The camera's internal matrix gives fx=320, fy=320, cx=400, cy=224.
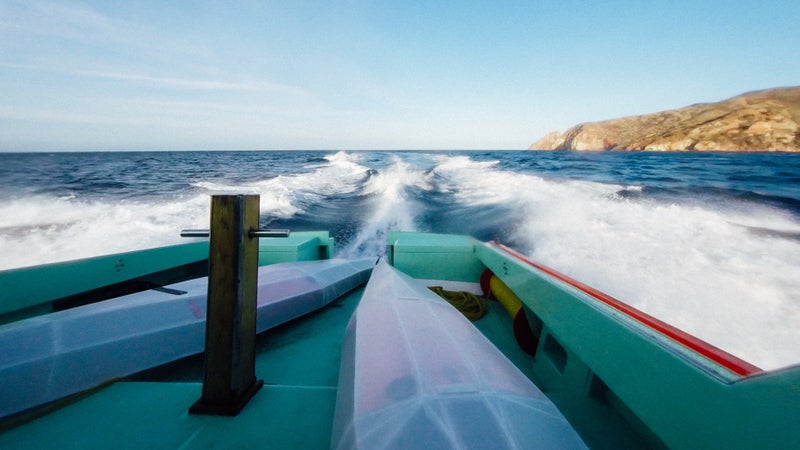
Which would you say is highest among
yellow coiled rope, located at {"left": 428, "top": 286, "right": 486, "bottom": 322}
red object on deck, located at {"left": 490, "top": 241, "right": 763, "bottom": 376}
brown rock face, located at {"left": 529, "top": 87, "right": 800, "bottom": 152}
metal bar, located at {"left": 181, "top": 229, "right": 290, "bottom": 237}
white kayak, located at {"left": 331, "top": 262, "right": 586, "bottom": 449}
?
brown rock face, located at {"left": 529, "top": 87, "right": 800, "bottom": 152}

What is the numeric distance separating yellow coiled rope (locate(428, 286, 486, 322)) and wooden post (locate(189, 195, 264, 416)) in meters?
1.94

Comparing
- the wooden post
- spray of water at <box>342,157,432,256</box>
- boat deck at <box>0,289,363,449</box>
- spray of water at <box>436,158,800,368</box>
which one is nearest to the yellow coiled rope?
boat deck at <box>0,289,363,449</box>

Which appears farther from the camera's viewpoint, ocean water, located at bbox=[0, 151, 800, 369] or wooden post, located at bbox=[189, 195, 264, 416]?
ocean water, located at bbox=[0, 151, 800, 369]

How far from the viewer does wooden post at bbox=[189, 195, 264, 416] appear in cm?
130

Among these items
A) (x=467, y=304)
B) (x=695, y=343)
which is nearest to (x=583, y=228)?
(x=467, y=304)

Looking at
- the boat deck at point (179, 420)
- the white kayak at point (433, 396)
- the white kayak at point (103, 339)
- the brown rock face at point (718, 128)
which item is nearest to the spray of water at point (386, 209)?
the white kayak at point (103, 339)

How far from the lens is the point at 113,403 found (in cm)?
150

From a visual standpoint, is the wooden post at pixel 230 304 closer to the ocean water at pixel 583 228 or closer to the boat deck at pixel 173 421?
the boat deck at pixel 173 421

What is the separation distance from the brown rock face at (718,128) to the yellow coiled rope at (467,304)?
202 ft

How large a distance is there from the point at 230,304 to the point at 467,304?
227cm

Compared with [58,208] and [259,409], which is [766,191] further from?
[58,208]

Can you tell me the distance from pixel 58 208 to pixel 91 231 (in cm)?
355

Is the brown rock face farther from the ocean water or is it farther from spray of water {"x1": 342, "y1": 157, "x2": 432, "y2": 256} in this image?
spray of water {"x1": 342, "y1": 157, "x2": 432, "y2": 256}

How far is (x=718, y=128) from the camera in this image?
1858 inches
